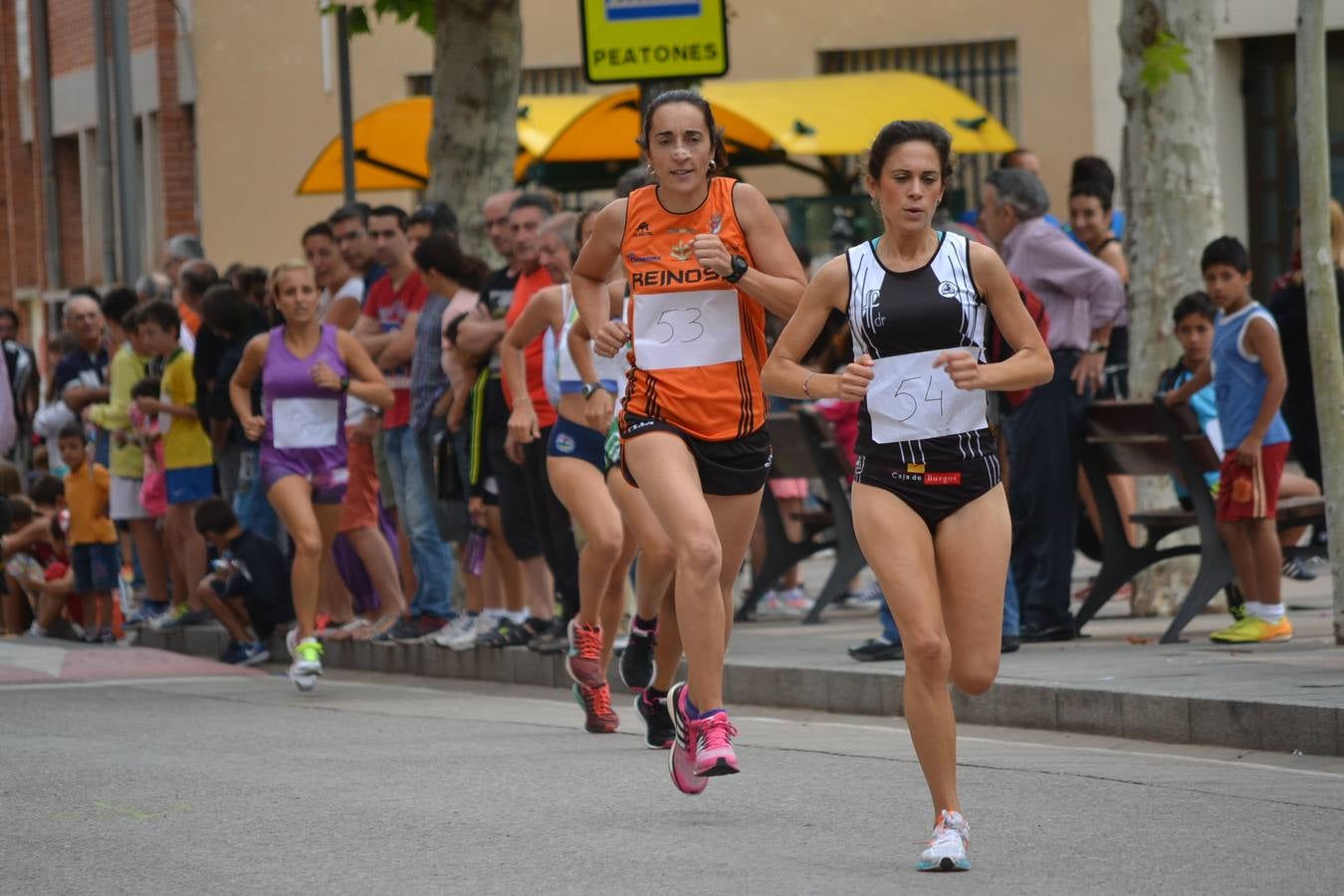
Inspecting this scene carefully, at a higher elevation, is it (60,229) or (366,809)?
(60,229)

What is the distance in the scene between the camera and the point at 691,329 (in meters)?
8.16

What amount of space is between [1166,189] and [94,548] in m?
7.26

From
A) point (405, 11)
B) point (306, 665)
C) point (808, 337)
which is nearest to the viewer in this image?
point (808, 337)

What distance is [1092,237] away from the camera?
13.9m

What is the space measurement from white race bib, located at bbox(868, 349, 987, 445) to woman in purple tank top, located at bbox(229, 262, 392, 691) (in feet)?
19.9

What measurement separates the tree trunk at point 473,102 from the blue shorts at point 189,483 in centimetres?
267

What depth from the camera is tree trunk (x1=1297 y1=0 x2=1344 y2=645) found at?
428 inches

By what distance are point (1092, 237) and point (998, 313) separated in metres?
7.06

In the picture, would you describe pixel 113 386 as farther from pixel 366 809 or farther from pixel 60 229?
pixel 60 229

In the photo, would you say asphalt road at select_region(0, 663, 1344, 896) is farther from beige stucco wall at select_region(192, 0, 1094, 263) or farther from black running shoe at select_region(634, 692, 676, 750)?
beige stucco wall at select_region(192, 0, 1094, 263)

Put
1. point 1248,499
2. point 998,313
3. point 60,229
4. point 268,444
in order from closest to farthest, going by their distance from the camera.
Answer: point 998,313
point 1248,499
point 268,444
point 60,229

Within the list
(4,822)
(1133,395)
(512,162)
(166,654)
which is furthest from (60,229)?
(4,822)

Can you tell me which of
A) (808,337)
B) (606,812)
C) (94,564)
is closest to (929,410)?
(808,337)

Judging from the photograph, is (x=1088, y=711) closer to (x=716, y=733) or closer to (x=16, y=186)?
(x=716, y=733)
